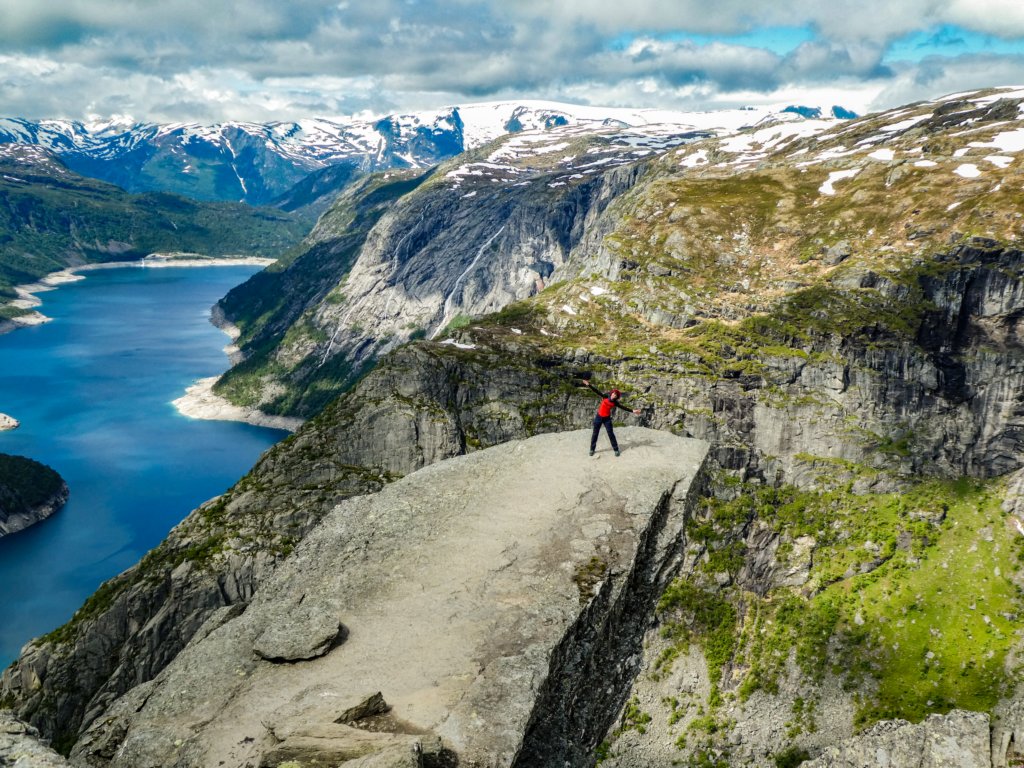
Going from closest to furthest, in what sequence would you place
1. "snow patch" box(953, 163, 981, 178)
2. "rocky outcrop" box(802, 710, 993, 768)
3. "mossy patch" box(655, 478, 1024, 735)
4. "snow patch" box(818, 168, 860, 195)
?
"rocky outcrop" box(802, 710, 993, 768), "mossy patch" box(655, 478, 1024, 735), "snow patch" box(953, 163, 981, 178), "snow patch" box(818, 168, 860, 195)

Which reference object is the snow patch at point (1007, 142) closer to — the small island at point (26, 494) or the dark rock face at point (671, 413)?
the dark rock face at point (671, 413)

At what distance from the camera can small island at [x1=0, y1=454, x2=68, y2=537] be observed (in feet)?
602

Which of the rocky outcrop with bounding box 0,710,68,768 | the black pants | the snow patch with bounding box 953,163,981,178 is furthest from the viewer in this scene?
the snow patch with bounding box 953,163,981,178

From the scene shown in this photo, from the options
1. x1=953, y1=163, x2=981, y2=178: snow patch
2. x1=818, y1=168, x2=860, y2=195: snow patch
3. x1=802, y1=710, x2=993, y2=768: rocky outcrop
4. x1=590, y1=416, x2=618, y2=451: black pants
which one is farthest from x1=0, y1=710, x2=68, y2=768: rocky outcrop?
x1=818, y1=168, x2=860, y2=195: snow patch

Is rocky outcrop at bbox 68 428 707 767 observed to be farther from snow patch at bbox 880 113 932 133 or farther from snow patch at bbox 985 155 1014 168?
snow patch at bbox 880 113 932 133

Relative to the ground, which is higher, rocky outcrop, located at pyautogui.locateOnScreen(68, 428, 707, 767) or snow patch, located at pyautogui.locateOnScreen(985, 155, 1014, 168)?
snow patch, located at pyautogui.locateOnScreen(985, 155, 1014, 168)

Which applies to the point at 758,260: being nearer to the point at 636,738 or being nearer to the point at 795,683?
the point at 795,683

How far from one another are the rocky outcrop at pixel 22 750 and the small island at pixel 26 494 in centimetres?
20460

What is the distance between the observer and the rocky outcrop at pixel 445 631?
700 inches

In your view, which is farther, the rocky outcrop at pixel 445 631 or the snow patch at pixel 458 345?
the snow patch at pixel 458 345

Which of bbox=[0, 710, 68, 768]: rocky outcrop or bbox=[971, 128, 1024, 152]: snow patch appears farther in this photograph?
bbox=[971, 128, 1024, 152]: snow patch

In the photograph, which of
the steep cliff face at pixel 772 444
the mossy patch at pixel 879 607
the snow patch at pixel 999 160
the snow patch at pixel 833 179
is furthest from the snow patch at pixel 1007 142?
the mossy patch at pixel 879 607

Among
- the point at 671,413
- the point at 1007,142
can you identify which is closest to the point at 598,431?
the point at 671,413

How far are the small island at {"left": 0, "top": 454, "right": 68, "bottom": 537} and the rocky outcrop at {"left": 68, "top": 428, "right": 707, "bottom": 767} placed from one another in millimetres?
202345
